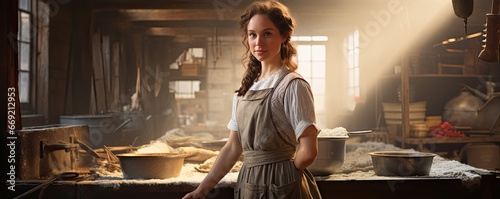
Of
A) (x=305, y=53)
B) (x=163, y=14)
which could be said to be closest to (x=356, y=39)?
(x=305, y=53)

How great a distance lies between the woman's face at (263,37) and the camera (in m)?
1.70

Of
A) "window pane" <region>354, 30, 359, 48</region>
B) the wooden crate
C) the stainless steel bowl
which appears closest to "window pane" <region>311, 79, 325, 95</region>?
"window pane" <region>354, 30, 359, 48</region>

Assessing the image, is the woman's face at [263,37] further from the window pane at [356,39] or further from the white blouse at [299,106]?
the window pane at [356,39]

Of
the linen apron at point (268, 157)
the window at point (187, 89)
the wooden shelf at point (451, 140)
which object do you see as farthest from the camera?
the window at point (187, 89)

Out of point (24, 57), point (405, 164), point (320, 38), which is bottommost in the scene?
point (405, 164)

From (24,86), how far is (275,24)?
4.41 m

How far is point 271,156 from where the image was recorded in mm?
1721

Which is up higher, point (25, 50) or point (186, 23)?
point (186, 23)

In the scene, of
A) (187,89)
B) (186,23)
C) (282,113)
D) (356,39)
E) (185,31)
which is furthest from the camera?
(187,89)

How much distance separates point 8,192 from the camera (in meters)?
2.75

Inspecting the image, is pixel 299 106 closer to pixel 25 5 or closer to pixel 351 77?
pixel 25 5

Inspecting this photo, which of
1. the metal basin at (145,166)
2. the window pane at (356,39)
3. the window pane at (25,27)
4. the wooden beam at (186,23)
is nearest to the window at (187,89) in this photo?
the wooden beam at (186,23)

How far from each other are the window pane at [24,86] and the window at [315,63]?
7.54 metres

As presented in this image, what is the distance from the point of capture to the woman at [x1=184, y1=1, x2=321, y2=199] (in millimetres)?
1638
